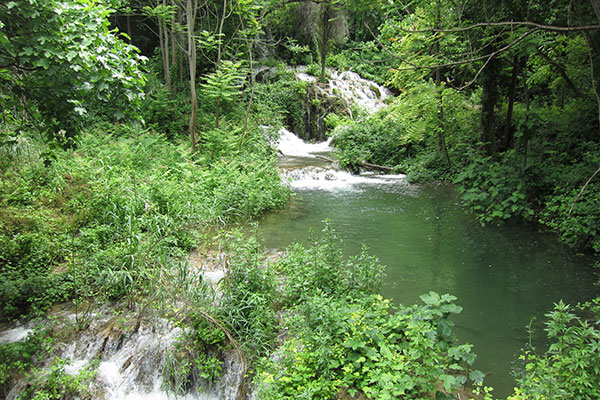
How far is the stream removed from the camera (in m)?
4.79

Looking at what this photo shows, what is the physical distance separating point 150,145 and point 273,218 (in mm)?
4677

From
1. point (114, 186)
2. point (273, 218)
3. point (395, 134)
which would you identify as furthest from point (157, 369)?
point (395, 134)

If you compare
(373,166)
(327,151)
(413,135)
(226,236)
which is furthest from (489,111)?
(226,236)

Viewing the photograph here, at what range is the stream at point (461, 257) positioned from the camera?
188 inches

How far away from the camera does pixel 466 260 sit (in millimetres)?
6879

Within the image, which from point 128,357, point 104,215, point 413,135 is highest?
point 413,135

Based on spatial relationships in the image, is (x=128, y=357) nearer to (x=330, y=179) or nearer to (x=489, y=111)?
(x=330, y=179)

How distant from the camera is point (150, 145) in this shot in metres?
10.8

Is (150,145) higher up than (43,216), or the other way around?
(150,145)

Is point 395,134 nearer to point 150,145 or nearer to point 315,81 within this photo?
point 315,81

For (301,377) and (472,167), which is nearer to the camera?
(301,377)

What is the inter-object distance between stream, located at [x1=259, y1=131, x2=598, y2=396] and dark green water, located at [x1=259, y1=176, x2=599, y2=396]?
0.04 ft

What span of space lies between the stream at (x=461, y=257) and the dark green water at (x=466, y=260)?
13mm

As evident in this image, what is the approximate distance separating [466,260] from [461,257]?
0.12 metres
